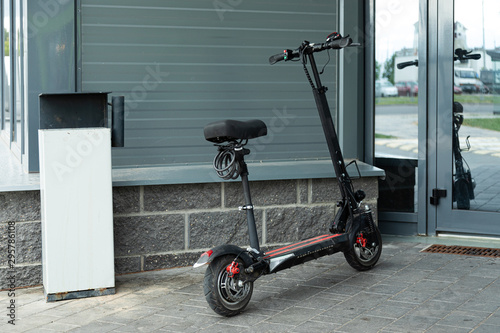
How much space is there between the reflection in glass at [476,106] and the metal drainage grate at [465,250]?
0.42 m

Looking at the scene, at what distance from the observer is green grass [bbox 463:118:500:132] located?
6.07 meters

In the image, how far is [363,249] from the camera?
527 cm

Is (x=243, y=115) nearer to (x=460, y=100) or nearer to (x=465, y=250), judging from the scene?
(x=460, y=100)

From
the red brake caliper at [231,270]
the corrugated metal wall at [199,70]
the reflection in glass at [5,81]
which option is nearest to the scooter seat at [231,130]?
the red brake caliper at [231,270]

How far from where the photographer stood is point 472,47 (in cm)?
610

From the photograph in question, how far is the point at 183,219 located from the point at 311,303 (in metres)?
1.35

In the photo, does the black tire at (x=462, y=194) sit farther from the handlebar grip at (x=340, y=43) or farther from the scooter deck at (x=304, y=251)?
the handlebar grip at (x=340, y=43)

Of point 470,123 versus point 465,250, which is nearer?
point 465,250

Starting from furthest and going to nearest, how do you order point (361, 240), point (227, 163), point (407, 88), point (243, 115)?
point (407, 88), point (243, 115), point (361, 240), point (227, 163)

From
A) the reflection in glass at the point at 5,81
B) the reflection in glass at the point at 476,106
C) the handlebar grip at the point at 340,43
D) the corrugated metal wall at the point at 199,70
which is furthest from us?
the reflection in glass at the point at 5,81

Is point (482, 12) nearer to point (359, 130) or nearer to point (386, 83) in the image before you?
point (386, 83)

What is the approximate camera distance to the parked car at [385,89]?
6459mm

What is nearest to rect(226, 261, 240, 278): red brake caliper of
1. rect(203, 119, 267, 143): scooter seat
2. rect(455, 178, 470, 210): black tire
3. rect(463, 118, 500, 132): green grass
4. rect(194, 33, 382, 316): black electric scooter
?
rect(194, 33, 382, 316): black electric scooter

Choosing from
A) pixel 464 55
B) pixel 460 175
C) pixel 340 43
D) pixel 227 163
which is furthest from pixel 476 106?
pixel 227 163
